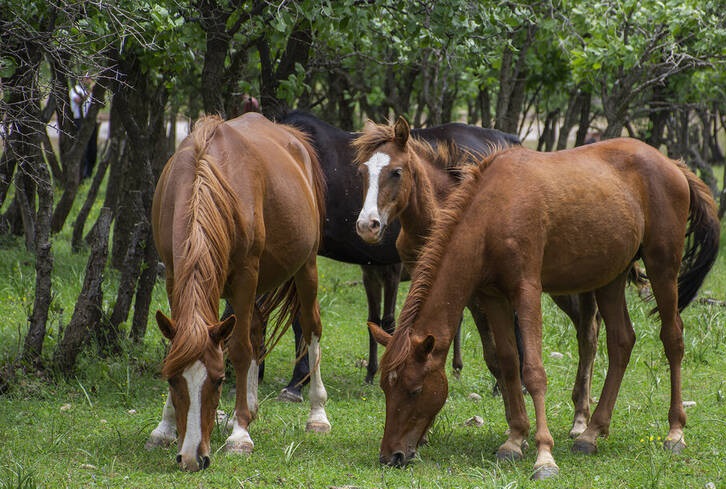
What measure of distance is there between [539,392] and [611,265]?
1.08 meters

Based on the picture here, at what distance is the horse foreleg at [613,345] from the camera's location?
6.16 meters

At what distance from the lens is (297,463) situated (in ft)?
18.0

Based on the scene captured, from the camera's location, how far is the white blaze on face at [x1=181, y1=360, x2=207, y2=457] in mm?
4855

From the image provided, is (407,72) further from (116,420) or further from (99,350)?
(116,420)

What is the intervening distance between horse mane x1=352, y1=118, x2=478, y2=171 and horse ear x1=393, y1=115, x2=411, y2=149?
0.10 feet

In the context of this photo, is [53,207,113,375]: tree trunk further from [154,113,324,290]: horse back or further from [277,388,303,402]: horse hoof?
[277,388,303,402]: horse hoof

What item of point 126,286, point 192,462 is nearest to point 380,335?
point 192,462

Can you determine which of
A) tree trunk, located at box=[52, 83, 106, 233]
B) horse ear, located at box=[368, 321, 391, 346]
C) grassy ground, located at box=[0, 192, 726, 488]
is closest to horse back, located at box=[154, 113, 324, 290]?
horse ear, located at box=[368, 321, 391, 346]

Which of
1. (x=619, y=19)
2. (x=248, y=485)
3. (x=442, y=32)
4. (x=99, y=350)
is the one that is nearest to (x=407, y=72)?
(x=619, y=19)

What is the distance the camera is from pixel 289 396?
754 cm

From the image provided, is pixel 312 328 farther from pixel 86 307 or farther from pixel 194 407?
pixel 194 407

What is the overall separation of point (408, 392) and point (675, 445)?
6.39 feet

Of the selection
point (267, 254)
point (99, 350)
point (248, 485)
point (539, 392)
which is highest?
point (267, 254)

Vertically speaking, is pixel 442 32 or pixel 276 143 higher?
pixel 442 32
